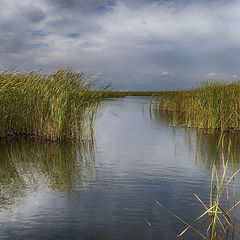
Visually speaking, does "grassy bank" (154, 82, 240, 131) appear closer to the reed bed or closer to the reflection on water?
the reflection on water

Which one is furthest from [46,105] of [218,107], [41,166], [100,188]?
[218,107]

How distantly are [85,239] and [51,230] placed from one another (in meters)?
0.47

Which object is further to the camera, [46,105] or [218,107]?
[218,107]

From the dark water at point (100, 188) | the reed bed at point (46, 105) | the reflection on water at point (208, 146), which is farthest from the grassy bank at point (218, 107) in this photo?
the reed bed at point (46, 105)

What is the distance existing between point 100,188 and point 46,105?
4.96 meters

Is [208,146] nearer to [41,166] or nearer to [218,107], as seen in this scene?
[218,107]

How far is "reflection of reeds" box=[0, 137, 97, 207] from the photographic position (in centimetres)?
547

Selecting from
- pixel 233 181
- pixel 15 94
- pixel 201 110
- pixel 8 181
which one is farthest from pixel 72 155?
→ pixel 201 110

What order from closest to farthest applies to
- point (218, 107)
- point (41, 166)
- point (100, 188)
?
point (100, 188), point (41, 166), point (218, 107)

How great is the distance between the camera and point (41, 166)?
7129 millimetres

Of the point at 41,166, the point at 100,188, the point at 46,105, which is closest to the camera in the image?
the point at 100,188

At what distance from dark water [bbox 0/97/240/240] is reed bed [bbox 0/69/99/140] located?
54cm

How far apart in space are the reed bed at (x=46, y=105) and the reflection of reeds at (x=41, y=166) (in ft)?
1.54

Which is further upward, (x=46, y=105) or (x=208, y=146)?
(x=46, y=105)
